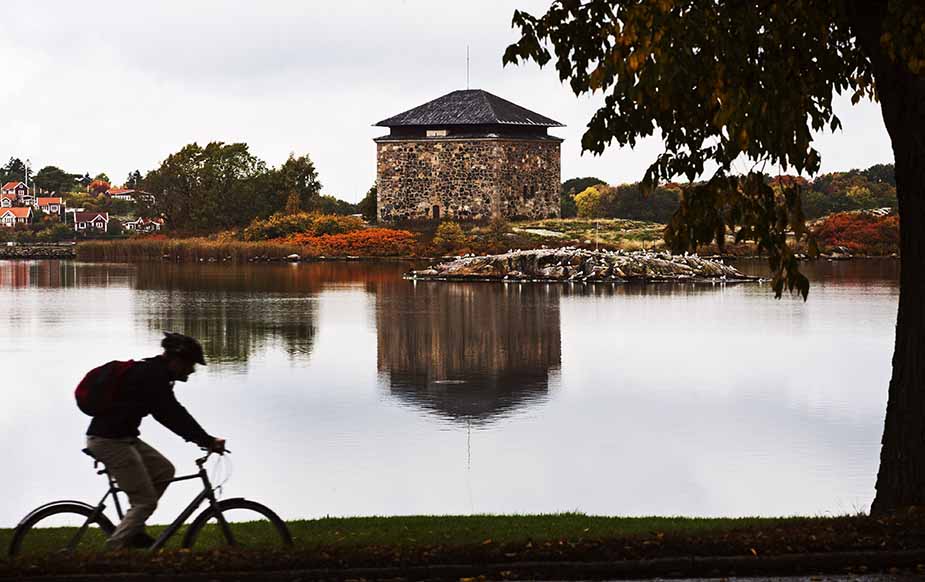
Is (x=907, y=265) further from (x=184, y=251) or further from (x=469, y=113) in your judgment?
(x=184, y=251)

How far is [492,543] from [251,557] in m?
1.32

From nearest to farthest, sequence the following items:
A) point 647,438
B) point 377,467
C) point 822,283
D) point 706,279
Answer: point 377,467, point 647,438, point 822,283, point 706,279

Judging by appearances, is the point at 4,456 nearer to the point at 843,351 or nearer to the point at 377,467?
the point at 377,467

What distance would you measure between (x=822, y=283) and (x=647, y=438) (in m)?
30.6

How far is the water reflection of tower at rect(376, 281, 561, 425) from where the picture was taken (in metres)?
17.4

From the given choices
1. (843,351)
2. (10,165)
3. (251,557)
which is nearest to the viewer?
(251,557)

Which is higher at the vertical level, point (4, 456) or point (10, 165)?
point (10, 165)

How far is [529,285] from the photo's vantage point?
149 ft

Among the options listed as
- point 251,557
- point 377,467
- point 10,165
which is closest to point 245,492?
point 377,467

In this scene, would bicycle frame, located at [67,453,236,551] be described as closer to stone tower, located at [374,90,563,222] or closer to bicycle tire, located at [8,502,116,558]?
bicycle tire, located at [8,502,116,558]

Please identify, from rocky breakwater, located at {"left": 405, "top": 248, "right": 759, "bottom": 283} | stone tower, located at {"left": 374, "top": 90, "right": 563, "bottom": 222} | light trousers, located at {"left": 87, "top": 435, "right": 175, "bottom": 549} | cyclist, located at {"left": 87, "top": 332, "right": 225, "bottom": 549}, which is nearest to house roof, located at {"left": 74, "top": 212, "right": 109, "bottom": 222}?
stone tower, located at {"left": 374, "top": 90, "right": 563, "bottom": 222}

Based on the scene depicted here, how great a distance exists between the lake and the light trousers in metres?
3.08

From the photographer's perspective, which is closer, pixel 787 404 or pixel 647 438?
pixel 647 438

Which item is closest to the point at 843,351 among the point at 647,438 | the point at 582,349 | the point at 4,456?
the point at 582,349
